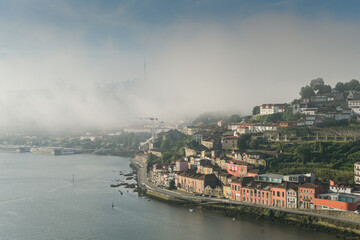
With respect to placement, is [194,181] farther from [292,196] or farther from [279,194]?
[292,196]

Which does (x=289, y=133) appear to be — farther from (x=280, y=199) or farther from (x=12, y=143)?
(x=12, y=143)

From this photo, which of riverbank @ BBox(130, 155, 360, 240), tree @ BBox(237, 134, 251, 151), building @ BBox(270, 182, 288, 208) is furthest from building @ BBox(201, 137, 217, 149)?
building @ BBox(270, 182, 288, 208)

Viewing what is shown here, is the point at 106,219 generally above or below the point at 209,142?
below

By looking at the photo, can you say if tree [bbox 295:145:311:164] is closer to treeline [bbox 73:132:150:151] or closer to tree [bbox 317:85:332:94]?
tree [bbox 317:85:332:94]

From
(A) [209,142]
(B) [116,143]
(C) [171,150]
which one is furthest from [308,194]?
(B) [116,143]

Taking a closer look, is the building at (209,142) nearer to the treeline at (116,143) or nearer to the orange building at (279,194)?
the orange building at (279,194)

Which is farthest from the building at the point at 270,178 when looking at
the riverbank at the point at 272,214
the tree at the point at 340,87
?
the tree at the point at 340,87
